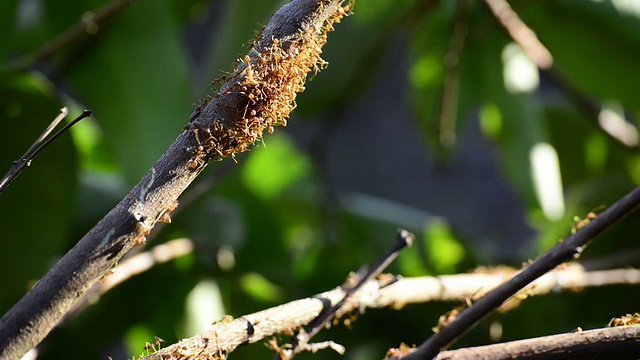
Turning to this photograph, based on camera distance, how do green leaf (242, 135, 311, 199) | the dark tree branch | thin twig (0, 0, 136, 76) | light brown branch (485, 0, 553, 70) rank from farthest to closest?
green leaf (242, 135, 311, 199) < light brown branch (485, 0, 553, 70) < thin twig (0, 0, 136, 76) < the dark tree branch

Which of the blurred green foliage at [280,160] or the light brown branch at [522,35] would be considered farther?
the light brown branch at [522,35]

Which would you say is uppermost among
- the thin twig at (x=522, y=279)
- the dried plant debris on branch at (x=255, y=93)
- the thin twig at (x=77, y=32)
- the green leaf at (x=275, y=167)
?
the green leaf at (x=275, y=167)

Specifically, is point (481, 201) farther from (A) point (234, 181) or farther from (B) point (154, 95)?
(B) point (154, 95)

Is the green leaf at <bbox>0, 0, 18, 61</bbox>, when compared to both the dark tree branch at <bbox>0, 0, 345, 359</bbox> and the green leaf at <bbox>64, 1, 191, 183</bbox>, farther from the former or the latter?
the dark tree branch at <bbox>0, 0, 345, 359</bbox>

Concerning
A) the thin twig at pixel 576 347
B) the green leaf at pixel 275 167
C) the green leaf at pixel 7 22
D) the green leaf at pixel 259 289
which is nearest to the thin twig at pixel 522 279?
the thin twig at pixel 576 347

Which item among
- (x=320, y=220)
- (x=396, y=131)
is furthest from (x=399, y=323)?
(x=396, y=131)

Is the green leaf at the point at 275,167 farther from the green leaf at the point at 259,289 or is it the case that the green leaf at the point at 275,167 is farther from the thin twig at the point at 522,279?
the thin twig at the point at 522,279

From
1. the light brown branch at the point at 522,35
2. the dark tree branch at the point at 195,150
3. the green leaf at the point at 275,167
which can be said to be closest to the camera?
the dark tree branch at the point at 195,150

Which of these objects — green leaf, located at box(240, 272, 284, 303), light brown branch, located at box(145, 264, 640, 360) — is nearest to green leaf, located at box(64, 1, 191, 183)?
green leaf, located at box(240, 272, 284, 303)
